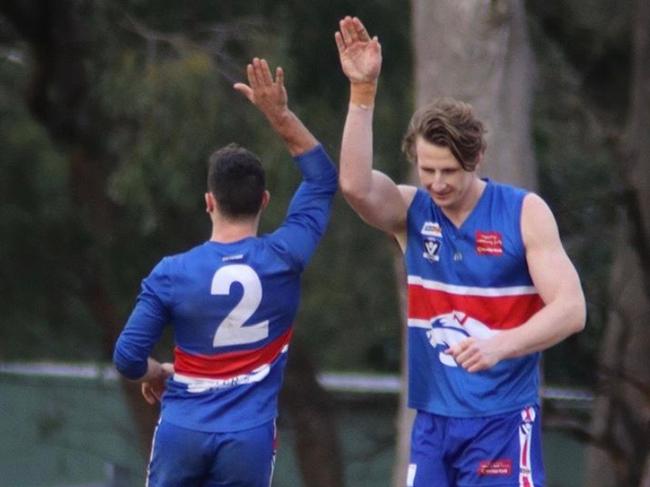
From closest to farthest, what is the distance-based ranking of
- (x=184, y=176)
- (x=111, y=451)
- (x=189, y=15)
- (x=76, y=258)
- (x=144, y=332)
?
1. (x=144, y=332)
2. (x=184, y=176)
3. (x=189, y=15)
4. (x=76, y=258)
5. (x=111, y=451)

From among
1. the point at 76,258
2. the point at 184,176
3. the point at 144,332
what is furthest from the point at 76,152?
the point at 144,332

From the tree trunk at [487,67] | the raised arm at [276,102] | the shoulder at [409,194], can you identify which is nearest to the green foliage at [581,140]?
the tree trunk at [487,67]

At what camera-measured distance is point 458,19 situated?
913 centimetres

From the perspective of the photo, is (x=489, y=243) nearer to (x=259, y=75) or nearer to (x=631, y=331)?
(x=259, y=75)

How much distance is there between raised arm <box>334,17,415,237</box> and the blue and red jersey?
26 centimetres

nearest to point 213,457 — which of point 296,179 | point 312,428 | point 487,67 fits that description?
point 487,67

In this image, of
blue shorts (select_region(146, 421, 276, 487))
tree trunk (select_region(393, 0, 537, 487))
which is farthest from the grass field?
blue shorts (select_region(146, 421, 276, 487))

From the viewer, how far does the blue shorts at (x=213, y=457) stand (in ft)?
17.8

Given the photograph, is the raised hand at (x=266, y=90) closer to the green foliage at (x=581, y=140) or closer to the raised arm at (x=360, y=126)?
the raised arm at (x=360, y=126)

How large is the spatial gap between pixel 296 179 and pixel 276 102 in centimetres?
676

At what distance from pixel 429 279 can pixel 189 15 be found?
8011 millimetres

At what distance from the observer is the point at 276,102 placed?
18.0 feet

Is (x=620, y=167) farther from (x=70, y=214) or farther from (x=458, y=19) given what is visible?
(x=70, y=214)

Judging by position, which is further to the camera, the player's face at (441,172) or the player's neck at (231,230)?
the player's neck at (231,230)
